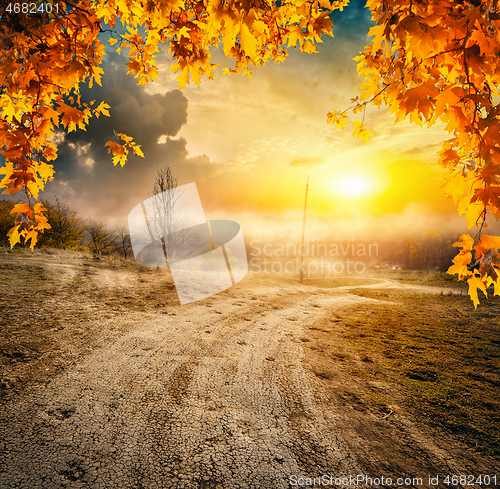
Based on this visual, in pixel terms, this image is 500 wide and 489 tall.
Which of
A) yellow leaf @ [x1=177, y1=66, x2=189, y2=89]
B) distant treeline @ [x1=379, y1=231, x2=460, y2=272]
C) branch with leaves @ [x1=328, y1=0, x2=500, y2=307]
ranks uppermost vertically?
yellow leaf @ [x1=177, y1=66, x2=189, y2=89]

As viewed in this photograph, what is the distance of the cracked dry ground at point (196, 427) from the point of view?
1.86 meters

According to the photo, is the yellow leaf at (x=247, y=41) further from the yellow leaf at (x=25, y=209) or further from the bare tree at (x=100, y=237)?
the bare tree at (x=100, y=237)

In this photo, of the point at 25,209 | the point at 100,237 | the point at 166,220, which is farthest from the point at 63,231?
the point at 25,209

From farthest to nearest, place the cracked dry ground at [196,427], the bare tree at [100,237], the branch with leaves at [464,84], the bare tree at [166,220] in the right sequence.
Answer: the bare tree at [100,237]
the bare tree at [166,220]
the cracked dry ground at [196,427]
the branch with leaves at [464,84]

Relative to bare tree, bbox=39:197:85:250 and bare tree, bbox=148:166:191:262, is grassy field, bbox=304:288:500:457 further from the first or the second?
bare tree, bbox=39:197:85:250

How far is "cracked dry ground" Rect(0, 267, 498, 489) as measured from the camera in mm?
1859

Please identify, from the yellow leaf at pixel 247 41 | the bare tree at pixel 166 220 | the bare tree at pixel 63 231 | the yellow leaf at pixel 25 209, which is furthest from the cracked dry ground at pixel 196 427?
the bare tree at pixel 63 231

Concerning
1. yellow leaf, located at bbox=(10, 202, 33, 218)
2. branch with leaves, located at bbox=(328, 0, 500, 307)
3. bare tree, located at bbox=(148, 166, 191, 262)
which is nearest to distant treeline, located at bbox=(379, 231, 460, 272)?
bare tree, located at bbox=(148, 166, 191, 262)

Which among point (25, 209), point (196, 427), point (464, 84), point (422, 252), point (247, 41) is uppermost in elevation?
point (247, 41)

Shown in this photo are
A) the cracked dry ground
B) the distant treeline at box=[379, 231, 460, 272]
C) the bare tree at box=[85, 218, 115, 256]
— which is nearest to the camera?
the cracked dry ground

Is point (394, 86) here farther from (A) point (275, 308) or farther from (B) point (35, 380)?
(A) point (275, 308)

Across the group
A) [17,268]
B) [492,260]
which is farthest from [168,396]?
[17,268]

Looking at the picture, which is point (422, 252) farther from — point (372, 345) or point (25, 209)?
point (25, 209)

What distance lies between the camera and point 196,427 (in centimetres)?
232
